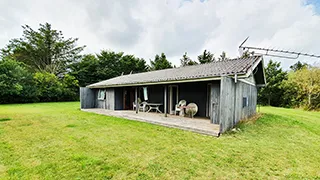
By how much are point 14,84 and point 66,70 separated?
1047 cm

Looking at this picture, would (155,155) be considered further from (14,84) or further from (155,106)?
(14,84)

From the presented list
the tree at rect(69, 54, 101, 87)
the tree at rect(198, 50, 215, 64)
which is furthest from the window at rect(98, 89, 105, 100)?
the tree at rect(198, 50, 215, 64)

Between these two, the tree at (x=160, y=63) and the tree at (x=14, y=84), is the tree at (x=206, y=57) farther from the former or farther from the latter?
the tree at (x=14, y=84)

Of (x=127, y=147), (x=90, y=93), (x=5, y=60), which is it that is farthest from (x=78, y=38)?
(x=127, y=147)

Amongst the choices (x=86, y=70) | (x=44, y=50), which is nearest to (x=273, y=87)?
(x=86, y=70)

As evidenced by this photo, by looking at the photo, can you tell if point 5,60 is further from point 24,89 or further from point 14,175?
point 14,175

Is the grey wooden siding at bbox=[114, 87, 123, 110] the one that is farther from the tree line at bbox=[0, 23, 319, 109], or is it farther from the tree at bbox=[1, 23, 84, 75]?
the tree at bbox=[1, 23, 84, 75]

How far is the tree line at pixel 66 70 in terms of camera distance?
15977 millimetres

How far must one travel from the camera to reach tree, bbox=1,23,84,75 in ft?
71.4

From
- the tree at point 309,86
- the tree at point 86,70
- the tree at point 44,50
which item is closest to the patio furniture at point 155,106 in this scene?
the tree at point 309,86

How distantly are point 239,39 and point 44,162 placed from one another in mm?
15952

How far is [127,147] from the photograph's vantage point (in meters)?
3.77

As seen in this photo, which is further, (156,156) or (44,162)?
(156,156)

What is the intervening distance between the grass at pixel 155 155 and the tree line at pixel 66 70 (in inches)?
596
